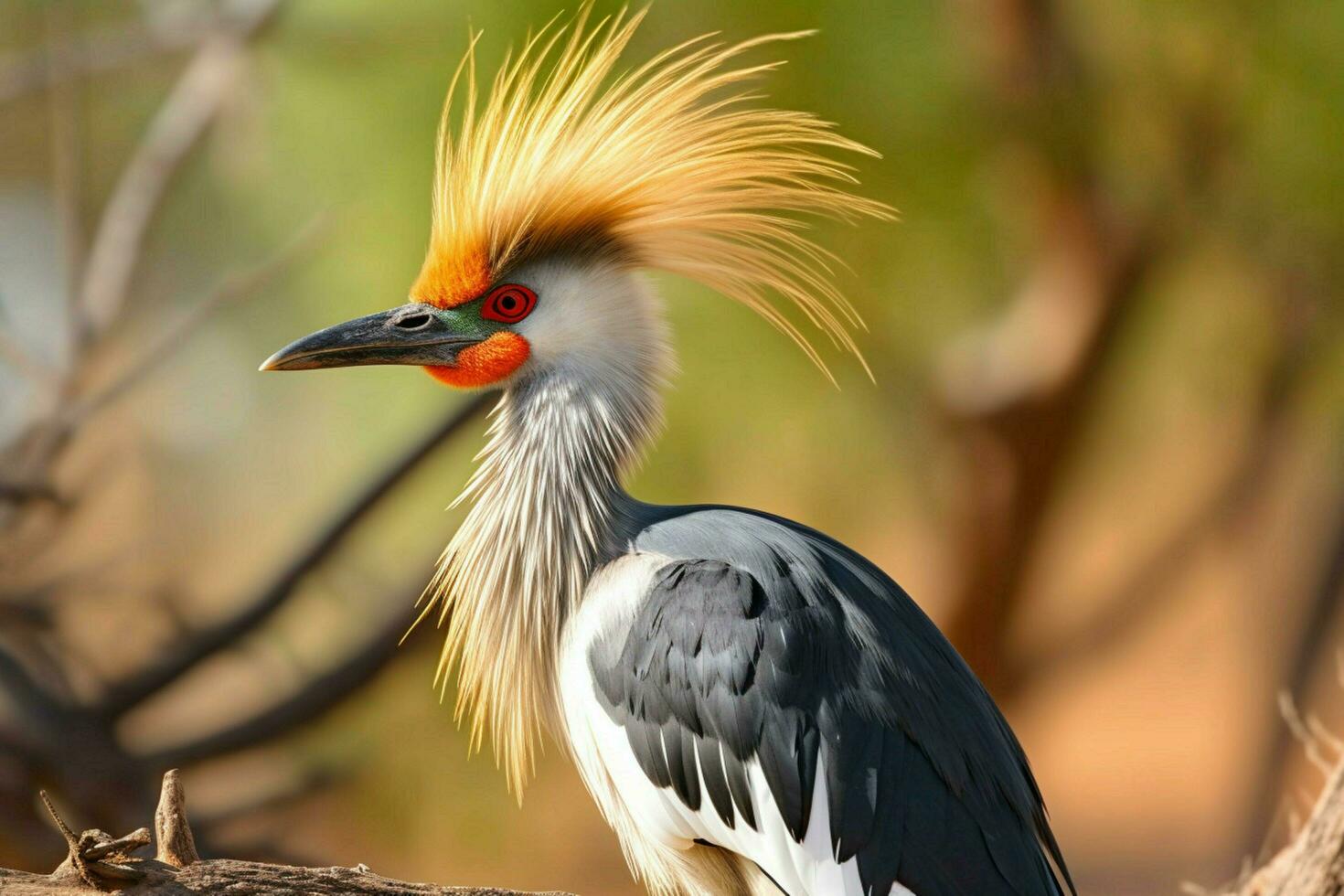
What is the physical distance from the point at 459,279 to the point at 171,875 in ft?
3.39

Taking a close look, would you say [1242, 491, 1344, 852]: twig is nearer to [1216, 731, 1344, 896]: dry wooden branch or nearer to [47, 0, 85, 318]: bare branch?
[1216, 731, 1344, 896]: dry wooden branch

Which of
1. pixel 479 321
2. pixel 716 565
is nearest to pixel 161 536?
pixel 479 321

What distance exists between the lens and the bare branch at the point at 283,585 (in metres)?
4.04

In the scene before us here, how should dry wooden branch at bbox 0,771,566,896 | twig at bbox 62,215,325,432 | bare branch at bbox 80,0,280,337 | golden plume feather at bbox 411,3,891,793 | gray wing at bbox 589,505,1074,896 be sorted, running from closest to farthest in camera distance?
dry wooden branch at bbox 0,771,566,896 → gray wing at bbox 589,505,1074,896 → golden plume feather at bbox 411,3,891,793 → twig at bbox 62,215,325,432 → bare branch at bbox 80,0,280,337

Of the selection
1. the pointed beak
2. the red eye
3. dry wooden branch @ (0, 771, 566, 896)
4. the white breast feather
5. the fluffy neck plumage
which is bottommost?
dry wooden branch @ (0, 771, 566, 896)

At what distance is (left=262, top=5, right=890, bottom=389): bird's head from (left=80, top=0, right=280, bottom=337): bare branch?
2391 millimetres

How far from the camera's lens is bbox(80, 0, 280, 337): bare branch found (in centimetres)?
441

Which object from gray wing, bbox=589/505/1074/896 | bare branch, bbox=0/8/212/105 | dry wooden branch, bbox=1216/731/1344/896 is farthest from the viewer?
bare branch, bbox=0/8/212/105

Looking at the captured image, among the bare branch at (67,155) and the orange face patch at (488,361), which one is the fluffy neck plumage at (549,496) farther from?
the bare branch at (67,155)

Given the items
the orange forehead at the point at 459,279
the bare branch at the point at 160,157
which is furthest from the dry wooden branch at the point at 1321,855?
the bare branch at the point at 160,157

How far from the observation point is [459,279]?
7.48 ft

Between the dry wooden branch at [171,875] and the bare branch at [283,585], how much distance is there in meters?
2.10

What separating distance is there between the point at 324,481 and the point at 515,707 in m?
4.02

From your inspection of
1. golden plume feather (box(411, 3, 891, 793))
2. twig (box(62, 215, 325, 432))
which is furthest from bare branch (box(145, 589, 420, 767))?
golden plume feather (box(411, 3, 891, 793))
